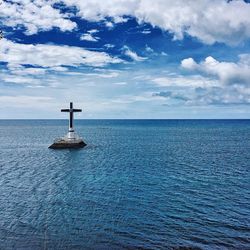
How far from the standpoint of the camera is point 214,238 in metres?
24.3

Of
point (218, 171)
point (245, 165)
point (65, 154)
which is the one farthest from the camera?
point (65, 154)

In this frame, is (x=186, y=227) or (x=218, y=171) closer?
(x=186, y=227)

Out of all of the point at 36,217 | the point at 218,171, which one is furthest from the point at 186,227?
the point at 218,171

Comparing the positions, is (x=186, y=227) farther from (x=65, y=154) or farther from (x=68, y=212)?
(x=65, y=154)

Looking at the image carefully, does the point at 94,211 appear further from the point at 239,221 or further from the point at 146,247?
the point at 239,221

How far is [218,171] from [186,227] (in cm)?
2837

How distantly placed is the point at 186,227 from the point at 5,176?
31.9 m

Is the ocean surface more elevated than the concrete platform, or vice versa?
the concrete platform

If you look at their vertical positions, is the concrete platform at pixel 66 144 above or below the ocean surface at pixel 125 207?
above

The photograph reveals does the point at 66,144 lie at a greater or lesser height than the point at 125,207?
greater

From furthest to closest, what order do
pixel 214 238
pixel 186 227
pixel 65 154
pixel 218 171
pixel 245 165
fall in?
pixel 65 154
pixel 245 165
pixel 218 171
pixel 186 227
pixel 214 238

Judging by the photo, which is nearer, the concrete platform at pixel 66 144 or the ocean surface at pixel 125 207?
the ocean surface at pixel 125 207

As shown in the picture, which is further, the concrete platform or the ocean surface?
the concrete platform

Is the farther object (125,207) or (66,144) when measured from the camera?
(66,144)
